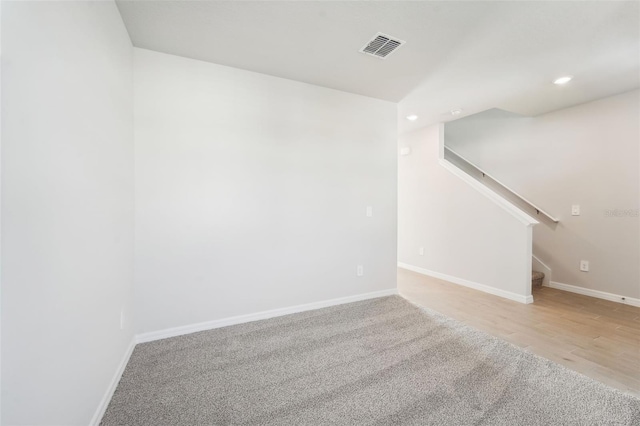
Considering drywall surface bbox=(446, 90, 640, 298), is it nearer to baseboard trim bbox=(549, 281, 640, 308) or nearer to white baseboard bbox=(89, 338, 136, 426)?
baseboard trim bbox=(549, 281, 640, 308)

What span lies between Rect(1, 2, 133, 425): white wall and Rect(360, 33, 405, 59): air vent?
176cm

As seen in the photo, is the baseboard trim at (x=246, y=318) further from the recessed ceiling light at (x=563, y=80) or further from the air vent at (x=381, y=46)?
the recessed ceiling light at (x=563, y=80)

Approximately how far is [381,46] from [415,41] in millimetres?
260

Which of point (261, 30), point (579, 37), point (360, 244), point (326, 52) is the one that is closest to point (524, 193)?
point (579, 37)

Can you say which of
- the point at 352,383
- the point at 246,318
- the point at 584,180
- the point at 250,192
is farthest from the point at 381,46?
the point at 584,180

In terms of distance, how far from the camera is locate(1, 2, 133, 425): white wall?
2.66 ft

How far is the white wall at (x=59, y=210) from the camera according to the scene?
810mm

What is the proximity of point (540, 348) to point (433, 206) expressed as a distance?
95.7 inches

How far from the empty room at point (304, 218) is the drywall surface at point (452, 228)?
0.12ft

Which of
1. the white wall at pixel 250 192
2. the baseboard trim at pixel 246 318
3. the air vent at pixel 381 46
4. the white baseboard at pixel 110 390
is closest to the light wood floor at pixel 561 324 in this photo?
the baseboard trim at pixel 246 318

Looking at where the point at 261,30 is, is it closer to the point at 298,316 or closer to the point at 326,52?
the point at 326,52

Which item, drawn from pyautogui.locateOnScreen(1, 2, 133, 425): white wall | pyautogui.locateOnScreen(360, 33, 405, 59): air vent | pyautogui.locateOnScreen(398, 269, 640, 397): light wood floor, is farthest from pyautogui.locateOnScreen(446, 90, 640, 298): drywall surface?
pyautogui.locateOnScreen(1, 2, 133, 425): white wall

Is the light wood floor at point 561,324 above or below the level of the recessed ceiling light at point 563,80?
below

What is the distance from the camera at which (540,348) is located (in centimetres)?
210
